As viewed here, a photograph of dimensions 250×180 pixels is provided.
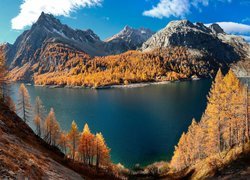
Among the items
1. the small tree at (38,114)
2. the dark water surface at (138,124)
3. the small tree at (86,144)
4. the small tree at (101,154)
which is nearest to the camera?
the small tree at (86,144)

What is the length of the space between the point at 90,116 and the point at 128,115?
22.3m

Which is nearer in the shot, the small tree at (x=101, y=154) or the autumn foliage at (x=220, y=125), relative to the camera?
the autumn foliage at (x=220, y=125)

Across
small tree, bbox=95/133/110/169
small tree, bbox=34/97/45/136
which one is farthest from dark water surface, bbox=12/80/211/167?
small tree, bbox=34/97/45/136

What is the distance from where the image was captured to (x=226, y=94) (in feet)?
187

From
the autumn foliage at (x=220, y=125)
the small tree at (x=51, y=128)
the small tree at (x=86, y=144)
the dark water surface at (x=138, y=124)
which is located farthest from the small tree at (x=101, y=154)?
the autumn foliage at (x=220, y=125)

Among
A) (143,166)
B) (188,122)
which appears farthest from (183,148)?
(188,122)

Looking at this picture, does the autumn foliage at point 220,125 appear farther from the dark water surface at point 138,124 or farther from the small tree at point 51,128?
the small tree at point 51,128

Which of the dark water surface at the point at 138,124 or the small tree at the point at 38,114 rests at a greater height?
the small tree at the point at 38,114

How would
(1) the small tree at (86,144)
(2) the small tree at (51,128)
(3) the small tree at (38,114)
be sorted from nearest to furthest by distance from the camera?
(1) the small tree at (86,144) < (2) the small tree at (51,128) < (3) the small tree at (38,114)

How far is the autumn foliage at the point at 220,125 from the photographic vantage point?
187 ft

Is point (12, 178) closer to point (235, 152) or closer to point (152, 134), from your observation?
point (235, 152)

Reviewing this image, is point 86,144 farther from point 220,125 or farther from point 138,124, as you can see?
point 138,124

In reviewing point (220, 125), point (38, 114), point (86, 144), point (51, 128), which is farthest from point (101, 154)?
point (220, 125)

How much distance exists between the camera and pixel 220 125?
59.5m
